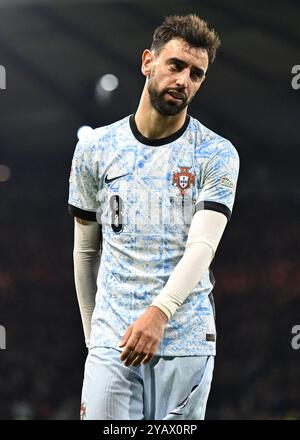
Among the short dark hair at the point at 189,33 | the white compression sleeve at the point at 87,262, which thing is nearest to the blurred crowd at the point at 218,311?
the white compression sleeve at the point at 87,262

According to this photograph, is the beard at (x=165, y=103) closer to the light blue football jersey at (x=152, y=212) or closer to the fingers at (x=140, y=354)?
the light blue football jersey at (x=152, y=212)

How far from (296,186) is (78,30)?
2615 mm

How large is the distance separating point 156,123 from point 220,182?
0.32 metres

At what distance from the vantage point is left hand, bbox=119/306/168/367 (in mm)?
2441

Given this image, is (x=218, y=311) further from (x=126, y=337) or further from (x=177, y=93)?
(x=126, y=337)

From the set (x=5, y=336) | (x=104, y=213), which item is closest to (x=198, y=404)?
(x=104, y=213)

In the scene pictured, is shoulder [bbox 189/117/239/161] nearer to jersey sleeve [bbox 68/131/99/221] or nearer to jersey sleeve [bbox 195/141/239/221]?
jersey sleeve [bbox 195/141/239/221]

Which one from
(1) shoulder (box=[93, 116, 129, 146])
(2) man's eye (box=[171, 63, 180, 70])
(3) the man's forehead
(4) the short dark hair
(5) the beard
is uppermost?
(4) the short dark hair

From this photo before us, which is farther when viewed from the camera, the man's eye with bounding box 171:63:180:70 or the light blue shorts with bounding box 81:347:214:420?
the man's eye with bounding box 171:63:180:70

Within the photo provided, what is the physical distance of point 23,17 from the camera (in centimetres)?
745

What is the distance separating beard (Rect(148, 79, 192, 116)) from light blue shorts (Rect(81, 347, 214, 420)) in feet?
2.74

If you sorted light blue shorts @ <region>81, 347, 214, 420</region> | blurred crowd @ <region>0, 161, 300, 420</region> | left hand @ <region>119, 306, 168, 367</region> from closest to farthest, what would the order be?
left hand @ <region>119, 306, 168, 367</region>, light blue shorts @ <region>81, 347, 214, 420</region>, blurred crowd @ <region>0, 161, 300, 420</region>

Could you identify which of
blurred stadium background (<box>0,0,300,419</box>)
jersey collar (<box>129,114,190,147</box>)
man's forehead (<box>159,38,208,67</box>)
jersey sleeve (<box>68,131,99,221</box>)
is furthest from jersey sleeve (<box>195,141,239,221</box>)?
blurred stadium background (<box>0,0,300,419</box>)

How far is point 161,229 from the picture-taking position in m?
2.73
